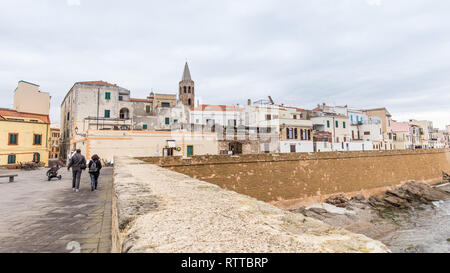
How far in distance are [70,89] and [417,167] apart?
4588 cm

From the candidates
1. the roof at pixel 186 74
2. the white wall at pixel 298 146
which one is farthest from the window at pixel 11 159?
Answer: the roof at pixel 186 74

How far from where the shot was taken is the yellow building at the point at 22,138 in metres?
20.2

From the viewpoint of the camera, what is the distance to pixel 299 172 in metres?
16.3

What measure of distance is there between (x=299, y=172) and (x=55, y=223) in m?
14.7

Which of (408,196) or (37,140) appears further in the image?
(37,140)

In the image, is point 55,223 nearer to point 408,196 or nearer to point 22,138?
point 22,138

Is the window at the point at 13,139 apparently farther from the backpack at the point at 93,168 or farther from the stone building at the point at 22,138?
the backpack at the point at 93,168

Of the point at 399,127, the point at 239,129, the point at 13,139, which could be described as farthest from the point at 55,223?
the point at 399,127

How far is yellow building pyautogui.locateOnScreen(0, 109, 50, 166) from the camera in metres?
20.2

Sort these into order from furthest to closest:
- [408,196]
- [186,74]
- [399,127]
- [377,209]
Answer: [186,74] → [399,127] → [408,196] → [377,209]

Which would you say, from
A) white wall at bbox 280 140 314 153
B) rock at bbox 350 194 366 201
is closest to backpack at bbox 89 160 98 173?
rock at bbox 350 194 366 201

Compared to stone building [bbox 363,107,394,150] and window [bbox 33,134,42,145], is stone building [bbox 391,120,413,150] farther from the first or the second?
window [bbox 33,134,42,145]

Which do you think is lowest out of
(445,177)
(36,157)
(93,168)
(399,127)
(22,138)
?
(445,177)
